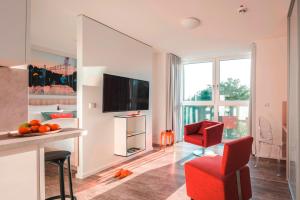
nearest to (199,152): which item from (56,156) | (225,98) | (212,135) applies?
(212,135)

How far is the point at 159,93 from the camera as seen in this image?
Answer: 5.59 meters

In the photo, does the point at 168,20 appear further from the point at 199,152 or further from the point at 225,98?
the point at 225,98

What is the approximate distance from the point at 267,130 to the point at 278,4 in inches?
97.4

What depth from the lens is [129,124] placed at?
4348mm

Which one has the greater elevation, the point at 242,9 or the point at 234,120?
the point at 242,9

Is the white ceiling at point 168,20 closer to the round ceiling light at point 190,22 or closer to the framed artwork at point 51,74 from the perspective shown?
the round ceiling light at point 190,22

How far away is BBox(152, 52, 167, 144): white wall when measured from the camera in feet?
18.0

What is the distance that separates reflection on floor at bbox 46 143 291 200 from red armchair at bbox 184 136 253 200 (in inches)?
16.2

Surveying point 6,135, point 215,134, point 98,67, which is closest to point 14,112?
point 6,135

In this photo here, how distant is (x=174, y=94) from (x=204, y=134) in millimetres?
1977

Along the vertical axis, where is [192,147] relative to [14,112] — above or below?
below

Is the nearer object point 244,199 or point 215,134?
point 244,199

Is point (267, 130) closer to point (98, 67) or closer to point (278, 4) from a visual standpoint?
point (278, 4)

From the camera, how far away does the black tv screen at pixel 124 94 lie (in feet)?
11.5
